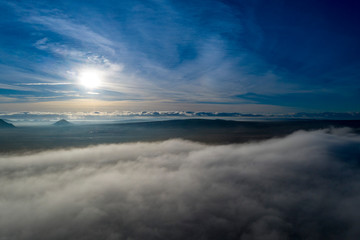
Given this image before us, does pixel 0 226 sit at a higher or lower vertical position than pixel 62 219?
lower

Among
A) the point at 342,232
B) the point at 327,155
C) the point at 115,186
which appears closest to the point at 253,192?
the point at 342,232

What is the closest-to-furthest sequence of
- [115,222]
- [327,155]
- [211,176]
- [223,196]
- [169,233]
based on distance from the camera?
1. [169,233]
2. [115,222]
3. [223,196]
4. [211,176]
5. [327,155]

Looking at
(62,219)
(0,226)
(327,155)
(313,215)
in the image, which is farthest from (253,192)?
(327,155)

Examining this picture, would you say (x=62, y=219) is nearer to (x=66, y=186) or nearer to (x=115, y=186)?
(x=115, y=186)

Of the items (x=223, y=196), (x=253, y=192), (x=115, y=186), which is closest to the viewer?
(x=223, y=196)

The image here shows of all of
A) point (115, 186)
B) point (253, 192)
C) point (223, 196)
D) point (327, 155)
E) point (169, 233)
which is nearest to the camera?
point (169, 233)

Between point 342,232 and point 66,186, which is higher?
point 342,232

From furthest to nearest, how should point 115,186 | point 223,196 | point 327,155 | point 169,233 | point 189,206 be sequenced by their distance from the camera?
1. point 327,155
2. point 115,186
3. point 223,196
4. point 189,206
5. point 169,233

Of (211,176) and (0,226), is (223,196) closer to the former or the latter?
(211,176)

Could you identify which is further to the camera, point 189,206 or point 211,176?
point 211,176
